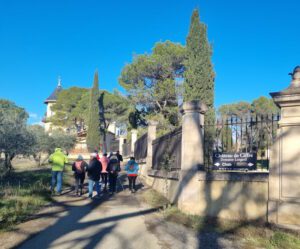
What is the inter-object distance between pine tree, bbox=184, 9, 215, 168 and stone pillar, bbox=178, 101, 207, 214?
1488 cm

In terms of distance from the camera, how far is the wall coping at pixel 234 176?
24.0ft

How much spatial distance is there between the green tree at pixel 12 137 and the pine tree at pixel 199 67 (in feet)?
40.0

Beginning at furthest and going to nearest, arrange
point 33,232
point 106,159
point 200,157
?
point 106,159
point 200,157
point 33,232

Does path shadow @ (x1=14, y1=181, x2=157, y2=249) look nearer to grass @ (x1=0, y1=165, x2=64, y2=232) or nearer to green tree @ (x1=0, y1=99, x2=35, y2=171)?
grass @ (x1=0, y1=165, x2=64, y2=232)

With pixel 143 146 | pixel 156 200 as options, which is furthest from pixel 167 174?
pixel 143 146

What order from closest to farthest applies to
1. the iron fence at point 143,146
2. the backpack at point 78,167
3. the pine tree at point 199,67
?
the backpack at point 78,167, the iron fence at point 143,146, the pine tree at point 199,67

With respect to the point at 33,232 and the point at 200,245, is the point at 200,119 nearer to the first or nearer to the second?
the point at 200,245

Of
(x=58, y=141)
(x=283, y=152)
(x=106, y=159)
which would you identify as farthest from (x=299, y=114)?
(x=58, y=141)

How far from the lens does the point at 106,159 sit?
12820 millimetres

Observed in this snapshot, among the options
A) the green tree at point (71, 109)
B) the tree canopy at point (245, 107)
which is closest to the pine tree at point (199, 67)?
the tree canopy at point (245, 107)

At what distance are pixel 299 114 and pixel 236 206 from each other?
247 cm

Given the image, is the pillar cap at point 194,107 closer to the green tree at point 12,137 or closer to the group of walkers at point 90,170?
the group of walkers at point 90,170

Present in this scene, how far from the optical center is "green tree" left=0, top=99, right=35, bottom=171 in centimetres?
1500

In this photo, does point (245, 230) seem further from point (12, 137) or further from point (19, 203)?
point (12, 137)
